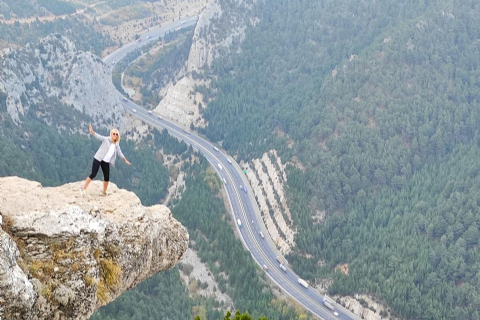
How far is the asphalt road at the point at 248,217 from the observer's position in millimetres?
127812

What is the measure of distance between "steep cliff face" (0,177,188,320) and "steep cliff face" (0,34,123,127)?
391 feet

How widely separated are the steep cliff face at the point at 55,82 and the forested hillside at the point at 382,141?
1470 inches

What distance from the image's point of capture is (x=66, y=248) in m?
30.2

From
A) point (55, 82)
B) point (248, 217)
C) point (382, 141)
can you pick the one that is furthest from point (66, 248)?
point (55, 82)

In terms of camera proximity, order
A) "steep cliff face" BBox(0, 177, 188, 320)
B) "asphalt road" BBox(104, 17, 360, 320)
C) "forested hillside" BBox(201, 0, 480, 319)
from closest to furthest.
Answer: "steep cliff face" BBox(0, 177, 188, 320) < "forested hillside" BBox(201, 0, 480, 319) < "asphalt road" BBox(104, 17, 360, 320)

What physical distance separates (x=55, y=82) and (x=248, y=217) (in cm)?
7384

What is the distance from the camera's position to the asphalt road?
128m

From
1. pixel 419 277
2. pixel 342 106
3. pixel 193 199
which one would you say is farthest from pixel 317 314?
pixel 342 106

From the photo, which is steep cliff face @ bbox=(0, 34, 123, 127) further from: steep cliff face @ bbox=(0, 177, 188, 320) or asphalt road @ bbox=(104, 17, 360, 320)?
steep cliff face @ bbox=(0, 177, 188, 320)

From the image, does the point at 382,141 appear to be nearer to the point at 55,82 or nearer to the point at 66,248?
the point at 55,82

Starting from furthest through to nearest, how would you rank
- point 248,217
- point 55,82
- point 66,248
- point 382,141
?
1. point 55,82
2. point 382,141
3. point 248,217
4. point 66,248

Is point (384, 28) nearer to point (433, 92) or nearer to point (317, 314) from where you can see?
point (433, 92)

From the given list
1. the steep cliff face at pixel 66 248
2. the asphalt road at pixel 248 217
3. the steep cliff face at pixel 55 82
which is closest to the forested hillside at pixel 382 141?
the asphalt road at pixel 248 217

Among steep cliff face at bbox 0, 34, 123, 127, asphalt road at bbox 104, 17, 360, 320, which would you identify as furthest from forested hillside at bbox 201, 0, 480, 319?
steep cliff face at bbox 0, 34, 123, 127
